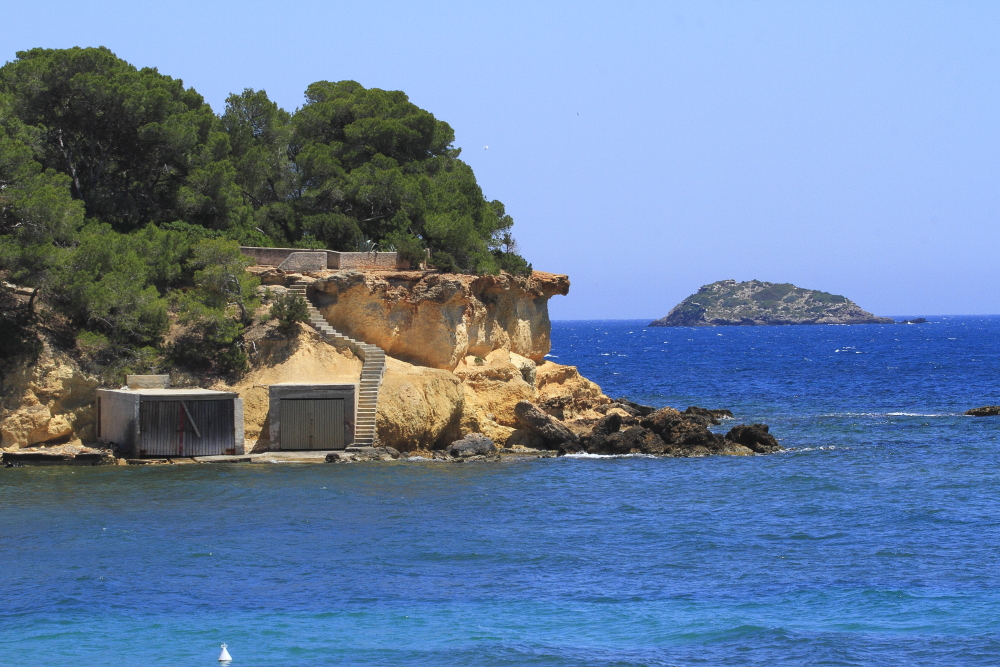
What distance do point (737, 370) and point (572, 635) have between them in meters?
66.6

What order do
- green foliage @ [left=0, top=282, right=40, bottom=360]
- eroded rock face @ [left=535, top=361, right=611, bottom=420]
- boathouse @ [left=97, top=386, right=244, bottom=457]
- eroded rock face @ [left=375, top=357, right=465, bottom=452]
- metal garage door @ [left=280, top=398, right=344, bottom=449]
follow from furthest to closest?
1. eroded rock face @ [left=535, top=361, right=611, bottom=420]
2. eroded rock face @ [left=375, top=357, right=465, bottom=452]
3. metal garage door @ [left=280, top=398, right=344, bottom=449]
4. green foliage @ [left=0, top=282, right=40, bottom=360]
5. boathouse @ [left=97, top=386, right=244, bottom=457]

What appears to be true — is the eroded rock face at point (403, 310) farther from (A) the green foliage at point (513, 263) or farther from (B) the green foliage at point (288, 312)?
(A) the green foliage at point (513, 263)

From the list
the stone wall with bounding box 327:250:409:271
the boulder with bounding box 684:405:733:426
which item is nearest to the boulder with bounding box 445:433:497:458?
the stone wall with bounding box 327:250:409:271

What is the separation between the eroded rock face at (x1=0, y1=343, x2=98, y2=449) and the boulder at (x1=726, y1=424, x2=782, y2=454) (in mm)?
19497

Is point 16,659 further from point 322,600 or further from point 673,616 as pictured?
point 673,616

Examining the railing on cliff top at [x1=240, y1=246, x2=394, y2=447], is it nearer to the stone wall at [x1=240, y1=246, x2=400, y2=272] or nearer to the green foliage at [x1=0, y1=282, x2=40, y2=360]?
the stone wall at [x1=240, y1=246, x2=400, y2=272]

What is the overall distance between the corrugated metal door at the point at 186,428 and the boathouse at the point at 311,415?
1.44m

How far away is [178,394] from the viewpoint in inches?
1146

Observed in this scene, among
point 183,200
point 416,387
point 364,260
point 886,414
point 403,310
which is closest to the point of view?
point 416,387

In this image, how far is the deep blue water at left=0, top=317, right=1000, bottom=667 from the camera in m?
15.3

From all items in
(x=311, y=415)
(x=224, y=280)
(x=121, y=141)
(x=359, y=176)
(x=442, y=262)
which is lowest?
(x=311, y=415)

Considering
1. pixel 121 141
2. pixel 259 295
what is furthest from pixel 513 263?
pixel 121 141

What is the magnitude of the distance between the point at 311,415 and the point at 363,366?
286 centimetres

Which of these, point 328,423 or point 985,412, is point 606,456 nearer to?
point 328,423
